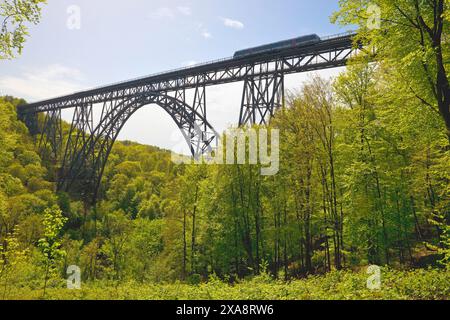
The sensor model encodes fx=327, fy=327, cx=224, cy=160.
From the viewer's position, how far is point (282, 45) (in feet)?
74.1

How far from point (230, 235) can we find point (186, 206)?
3542 mm

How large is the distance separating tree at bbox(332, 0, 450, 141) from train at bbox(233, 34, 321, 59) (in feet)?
40.1

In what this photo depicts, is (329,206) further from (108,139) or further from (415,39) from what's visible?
(108,139)

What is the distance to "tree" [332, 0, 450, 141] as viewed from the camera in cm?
800

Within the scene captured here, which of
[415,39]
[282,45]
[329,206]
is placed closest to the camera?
[415,39]

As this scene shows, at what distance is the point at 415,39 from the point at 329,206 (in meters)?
8.12

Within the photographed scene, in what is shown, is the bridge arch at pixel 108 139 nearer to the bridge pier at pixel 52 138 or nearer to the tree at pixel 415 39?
the bridge pier at pixel 52 138

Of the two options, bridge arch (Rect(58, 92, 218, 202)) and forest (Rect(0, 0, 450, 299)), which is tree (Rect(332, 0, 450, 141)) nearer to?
forest (Rect(0, 0, 450, 299))

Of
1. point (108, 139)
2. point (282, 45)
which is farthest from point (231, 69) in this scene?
point (108, 139)

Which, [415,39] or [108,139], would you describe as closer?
[415,39]

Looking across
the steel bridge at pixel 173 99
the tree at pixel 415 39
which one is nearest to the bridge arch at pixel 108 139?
the steel bridge at pixel 173 99

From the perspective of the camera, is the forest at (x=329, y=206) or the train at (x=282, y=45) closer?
the forest at (x=329, y=206)

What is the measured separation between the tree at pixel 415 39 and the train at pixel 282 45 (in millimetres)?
12227

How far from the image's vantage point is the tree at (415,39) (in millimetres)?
8000
